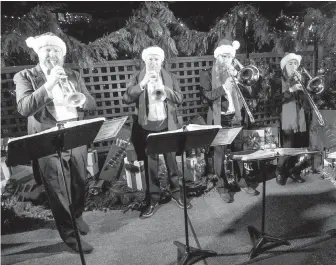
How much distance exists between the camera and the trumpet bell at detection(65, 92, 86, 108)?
3.79 m

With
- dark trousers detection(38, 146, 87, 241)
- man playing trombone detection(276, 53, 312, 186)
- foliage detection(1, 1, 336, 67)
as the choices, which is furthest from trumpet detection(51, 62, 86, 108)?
man playing trombone detection(276, 53, 312, 186)

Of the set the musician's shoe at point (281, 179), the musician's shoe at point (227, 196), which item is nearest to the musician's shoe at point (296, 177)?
the musician's shoe at point (281, 179)

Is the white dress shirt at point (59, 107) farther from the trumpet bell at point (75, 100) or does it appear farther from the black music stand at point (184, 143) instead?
the black music stand at point (184, 143)

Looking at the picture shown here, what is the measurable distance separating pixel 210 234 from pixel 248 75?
3072 millimetres

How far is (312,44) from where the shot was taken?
292 inches

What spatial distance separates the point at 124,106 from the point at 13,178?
9.03 ft

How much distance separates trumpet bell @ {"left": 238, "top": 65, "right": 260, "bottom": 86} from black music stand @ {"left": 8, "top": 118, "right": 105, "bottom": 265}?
11.0ft

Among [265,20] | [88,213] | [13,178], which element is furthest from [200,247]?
[265,20]

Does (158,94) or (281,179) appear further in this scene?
(281,179)

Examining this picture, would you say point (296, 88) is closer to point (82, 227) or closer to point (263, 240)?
point (263, 240)

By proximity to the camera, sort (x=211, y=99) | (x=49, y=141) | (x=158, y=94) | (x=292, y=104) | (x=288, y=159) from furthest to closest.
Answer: (x=288, y=159)
(x=292, y=104)
(x=211, y=99)
(x=158, y=94)
(x=49, y=141)

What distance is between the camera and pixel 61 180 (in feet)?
12.7

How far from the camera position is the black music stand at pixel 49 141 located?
259 cm

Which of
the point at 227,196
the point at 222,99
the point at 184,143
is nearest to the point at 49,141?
the point at 184,143
